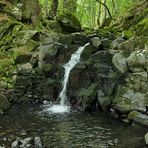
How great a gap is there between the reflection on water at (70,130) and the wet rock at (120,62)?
2.51 m

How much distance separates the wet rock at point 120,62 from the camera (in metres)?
16.8

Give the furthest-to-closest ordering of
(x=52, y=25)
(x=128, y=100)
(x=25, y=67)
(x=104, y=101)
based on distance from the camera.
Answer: (x=52, y=25) → (x=25, y=67) → (x=104, y=101) → (x=128, y=100)

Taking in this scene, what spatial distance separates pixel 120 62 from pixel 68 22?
10166 millimetres

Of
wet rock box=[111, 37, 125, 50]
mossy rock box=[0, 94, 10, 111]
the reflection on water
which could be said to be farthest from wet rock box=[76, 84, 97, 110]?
mossy rock box=[0, 94, 10, 111]

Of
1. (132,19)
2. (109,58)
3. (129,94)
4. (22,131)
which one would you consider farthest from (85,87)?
(132,19)

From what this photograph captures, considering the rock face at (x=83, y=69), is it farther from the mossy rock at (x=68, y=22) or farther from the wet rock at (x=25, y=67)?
the mossy rock at (x=68, y=22)

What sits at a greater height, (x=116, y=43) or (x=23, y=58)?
(x=116, y=43)

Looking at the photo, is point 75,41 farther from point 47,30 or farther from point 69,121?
point 69,121

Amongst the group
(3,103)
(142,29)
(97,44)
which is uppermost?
(142,29)

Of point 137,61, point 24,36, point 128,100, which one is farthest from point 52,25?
point 128,100

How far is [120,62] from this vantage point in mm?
16953

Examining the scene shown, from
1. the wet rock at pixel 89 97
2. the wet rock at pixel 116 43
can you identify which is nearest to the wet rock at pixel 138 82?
the wet rock at pixel 89 97

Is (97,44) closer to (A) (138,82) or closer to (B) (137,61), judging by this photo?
(B) (137,61)

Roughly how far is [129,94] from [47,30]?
10912mm
